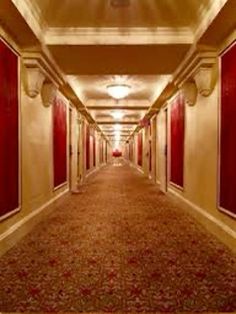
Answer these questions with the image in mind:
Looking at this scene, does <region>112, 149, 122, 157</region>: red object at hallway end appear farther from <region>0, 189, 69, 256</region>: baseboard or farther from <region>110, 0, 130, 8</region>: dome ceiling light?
<region>110, 0, 130, 8</region>: dome ceiling light

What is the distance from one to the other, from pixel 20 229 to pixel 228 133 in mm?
2767

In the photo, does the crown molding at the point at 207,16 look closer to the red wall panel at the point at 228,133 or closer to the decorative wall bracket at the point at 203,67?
the decorative wall bracket at the point at 203,67

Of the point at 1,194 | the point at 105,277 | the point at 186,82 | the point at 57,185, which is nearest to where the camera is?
the point at 105,277

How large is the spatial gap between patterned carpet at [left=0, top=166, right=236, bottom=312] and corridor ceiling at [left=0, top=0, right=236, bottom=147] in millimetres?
2430

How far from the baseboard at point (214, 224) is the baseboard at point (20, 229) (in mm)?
2446

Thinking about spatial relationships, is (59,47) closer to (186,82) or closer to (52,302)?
(186,82)

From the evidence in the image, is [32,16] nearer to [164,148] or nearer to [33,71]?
[33,71]

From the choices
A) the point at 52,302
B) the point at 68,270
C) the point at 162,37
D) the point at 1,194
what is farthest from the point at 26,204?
the point at 162,37

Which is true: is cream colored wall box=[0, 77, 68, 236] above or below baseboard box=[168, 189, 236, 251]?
above

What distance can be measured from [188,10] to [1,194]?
295cm

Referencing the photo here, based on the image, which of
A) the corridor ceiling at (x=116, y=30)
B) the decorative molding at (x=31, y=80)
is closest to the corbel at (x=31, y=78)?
the decorative molding at (x=31, y=80)

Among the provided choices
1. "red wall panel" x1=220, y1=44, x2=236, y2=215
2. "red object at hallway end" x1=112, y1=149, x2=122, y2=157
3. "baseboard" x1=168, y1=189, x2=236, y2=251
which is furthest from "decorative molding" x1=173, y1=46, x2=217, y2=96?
"red object at hallway end" x1=112, y1=149, x2=122, y2=157

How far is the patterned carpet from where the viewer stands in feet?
8.40

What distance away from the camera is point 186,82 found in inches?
241
